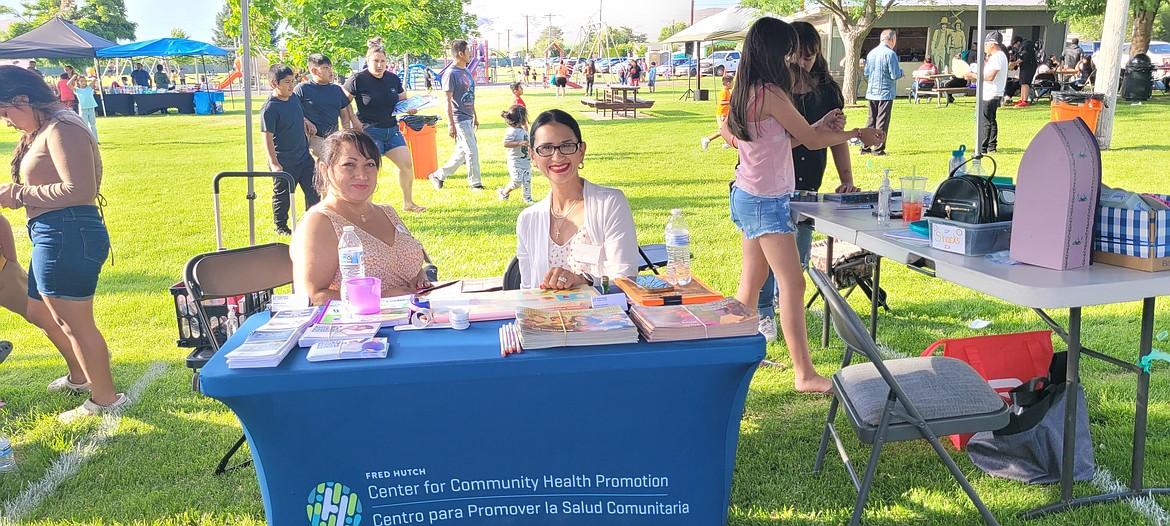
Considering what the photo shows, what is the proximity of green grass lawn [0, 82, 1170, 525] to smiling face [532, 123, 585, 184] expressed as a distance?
124 cm

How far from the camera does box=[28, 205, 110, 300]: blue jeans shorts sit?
11.0 feet

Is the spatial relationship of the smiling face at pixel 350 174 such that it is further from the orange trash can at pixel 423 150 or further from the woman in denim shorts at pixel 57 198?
the orange trash can at pixel 423 150

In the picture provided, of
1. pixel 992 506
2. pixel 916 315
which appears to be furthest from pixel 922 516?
pixel 916 315

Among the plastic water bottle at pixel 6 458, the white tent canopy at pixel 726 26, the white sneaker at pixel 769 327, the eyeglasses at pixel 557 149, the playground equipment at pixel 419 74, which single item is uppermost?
the white tent canopy at pixel 726 26

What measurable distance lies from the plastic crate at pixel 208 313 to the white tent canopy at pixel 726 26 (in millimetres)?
20252

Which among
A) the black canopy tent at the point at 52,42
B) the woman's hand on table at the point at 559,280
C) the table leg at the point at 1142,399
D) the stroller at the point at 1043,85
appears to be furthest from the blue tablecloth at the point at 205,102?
the table leg at the point at 1142,399

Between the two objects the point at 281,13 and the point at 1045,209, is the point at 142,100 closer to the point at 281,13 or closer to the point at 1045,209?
the point at 281,13

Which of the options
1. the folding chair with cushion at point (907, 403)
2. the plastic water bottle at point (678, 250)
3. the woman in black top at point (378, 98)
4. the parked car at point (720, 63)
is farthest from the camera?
the parked car at point (720, 63)

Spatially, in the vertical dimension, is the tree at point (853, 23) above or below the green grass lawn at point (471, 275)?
above

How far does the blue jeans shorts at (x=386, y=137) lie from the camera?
7.75 m

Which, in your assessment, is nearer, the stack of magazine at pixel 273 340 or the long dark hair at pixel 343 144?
the stack of magazine at pixel 273 340

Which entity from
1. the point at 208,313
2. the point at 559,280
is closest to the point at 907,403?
the point at 559,280

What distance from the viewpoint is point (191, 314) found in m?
3.52

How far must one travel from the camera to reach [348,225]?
10.1 feet
